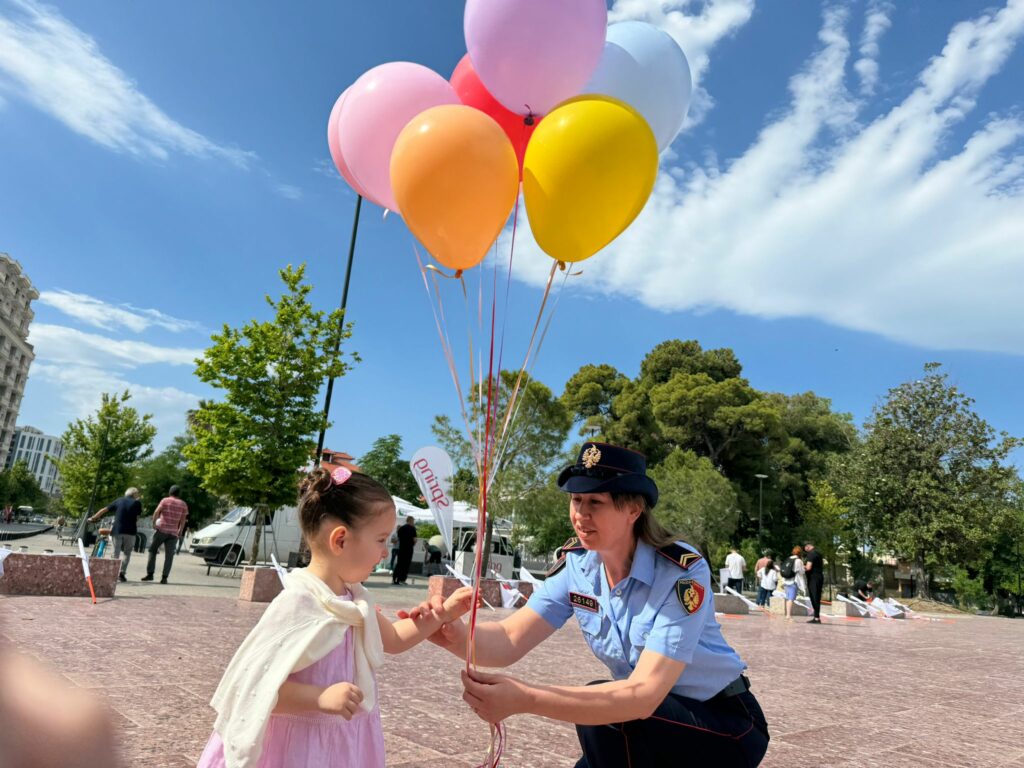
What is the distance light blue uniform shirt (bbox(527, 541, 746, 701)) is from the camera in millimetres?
2164

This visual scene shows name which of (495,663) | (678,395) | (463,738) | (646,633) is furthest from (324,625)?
(678,395)

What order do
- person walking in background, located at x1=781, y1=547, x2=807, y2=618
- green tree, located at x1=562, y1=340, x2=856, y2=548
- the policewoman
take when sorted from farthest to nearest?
green tree, located at x1=562, y1=340, x2=856, y2=548 → person walking in background, located at x1=781, y1=547, x2=807, y2=618 → the policewoman

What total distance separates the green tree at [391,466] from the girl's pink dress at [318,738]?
47.7 meters

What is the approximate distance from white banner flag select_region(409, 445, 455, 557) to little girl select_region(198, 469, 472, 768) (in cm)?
1059

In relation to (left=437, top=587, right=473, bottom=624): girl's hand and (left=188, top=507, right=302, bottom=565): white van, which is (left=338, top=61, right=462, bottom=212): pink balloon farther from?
(left=188, top=507, right=302, bottom=565): white van

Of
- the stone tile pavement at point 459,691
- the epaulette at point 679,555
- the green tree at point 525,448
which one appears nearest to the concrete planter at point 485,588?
the stone tile pavement at point 459,691

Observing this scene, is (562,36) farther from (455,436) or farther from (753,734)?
(455,436)

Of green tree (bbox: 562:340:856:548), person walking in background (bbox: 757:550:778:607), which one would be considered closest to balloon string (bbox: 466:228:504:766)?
person walking in background (bbox: 757:550:778:607)

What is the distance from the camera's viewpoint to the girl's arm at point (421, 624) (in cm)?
231

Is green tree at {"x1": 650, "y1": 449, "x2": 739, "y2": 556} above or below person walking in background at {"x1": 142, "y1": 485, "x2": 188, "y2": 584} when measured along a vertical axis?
above

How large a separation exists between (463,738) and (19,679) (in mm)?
3563

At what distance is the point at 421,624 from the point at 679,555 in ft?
2.93

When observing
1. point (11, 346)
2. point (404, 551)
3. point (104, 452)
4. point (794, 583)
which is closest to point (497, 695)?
point (404, 551)

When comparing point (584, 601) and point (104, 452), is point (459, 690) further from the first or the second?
point (104, 452)
